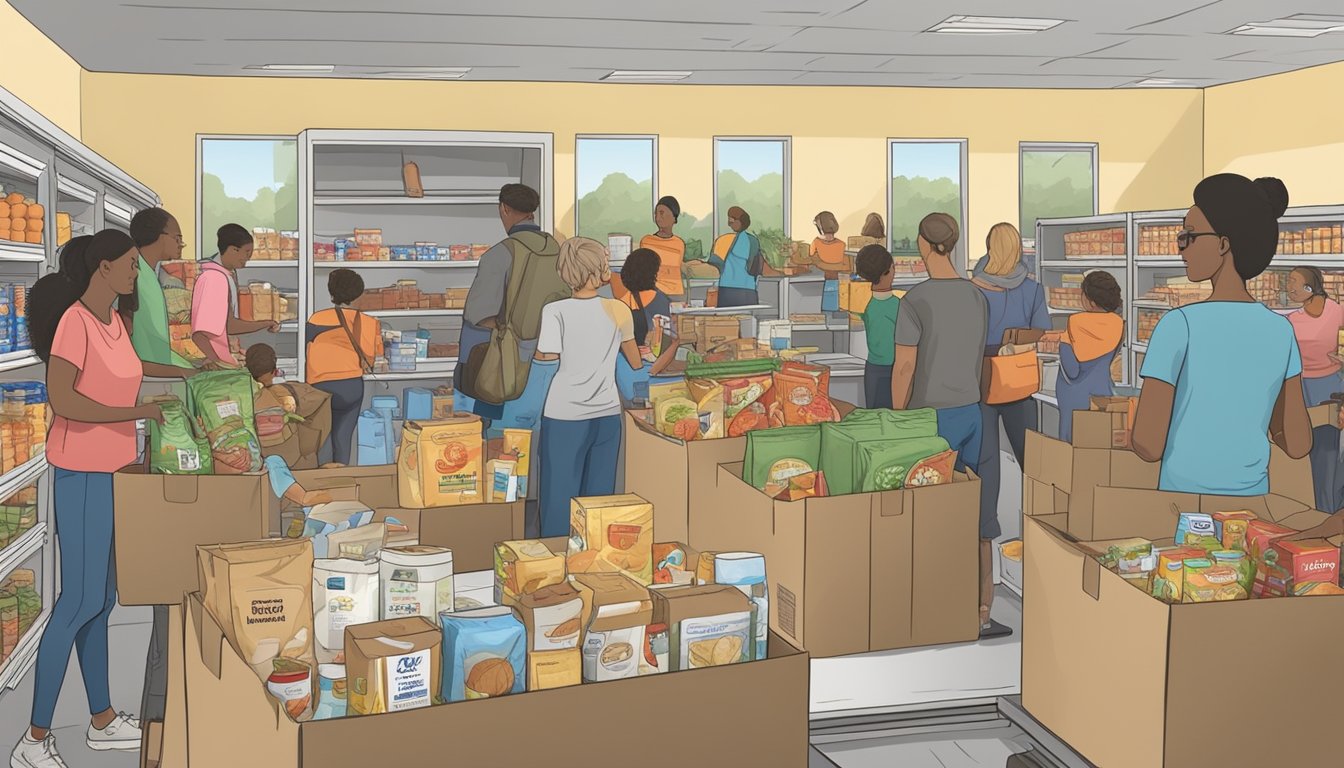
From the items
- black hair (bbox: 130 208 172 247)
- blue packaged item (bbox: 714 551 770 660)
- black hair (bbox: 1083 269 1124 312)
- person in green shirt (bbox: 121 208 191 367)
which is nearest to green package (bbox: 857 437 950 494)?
blue packaged item (bbox: 714 551 770 660)

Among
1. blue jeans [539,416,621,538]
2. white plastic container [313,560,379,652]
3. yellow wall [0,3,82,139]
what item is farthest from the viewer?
yellow wall [0,3,82,139]

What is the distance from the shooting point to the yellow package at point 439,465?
3.66 meters

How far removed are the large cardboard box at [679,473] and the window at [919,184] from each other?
30.7ft

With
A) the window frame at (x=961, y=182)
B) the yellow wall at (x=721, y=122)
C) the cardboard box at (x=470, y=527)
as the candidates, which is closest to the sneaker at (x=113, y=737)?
the cardboard box at (x=470, y=527)

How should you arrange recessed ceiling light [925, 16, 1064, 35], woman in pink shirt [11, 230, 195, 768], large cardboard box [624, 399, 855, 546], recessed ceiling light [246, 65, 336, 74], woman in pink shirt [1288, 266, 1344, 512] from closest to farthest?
large cardboard box [624, 399, 855, 546] < woman in pink shirt [11, 230, 195, 768] < woman in pink shirt [1288, 266, 1344, 512] < recessed ceiling light [925, 16, 1064, 35] < recessed ceiling light [246, 65, 336, 74]

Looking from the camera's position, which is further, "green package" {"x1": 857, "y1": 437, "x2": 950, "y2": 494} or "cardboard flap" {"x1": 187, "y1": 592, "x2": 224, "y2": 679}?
"green package" {"x1": 857, "y1": 437, "x2": 950, "y2": 494}

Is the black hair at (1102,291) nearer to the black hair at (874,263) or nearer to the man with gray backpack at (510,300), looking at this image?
the black hair at (874,263)

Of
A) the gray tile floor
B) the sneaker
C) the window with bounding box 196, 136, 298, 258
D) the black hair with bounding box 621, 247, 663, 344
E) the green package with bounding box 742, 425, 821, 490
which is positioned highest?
the window with bounding box 196, 136, 298, 258

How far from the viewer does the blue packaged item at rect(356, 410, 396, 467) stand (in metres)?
5.65

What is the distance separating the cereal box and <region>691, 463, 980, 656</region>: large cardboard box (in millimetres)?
569

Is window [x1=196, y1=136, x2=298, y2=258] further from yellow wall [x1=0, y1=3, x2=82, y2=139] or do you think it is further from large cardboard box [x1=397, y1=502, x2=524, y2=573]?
large cardboard box [x1=397, y1=502, x2=524, y2=573]

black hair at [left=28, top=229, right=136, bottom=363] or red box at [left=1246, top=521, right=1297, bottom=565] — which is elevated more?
black hair at [left=28, top=229, right=136, bottom=363]

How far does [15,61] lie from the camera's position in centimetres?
806

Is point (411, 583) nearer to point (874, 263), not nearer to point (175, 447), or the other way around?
point (175, 447)
